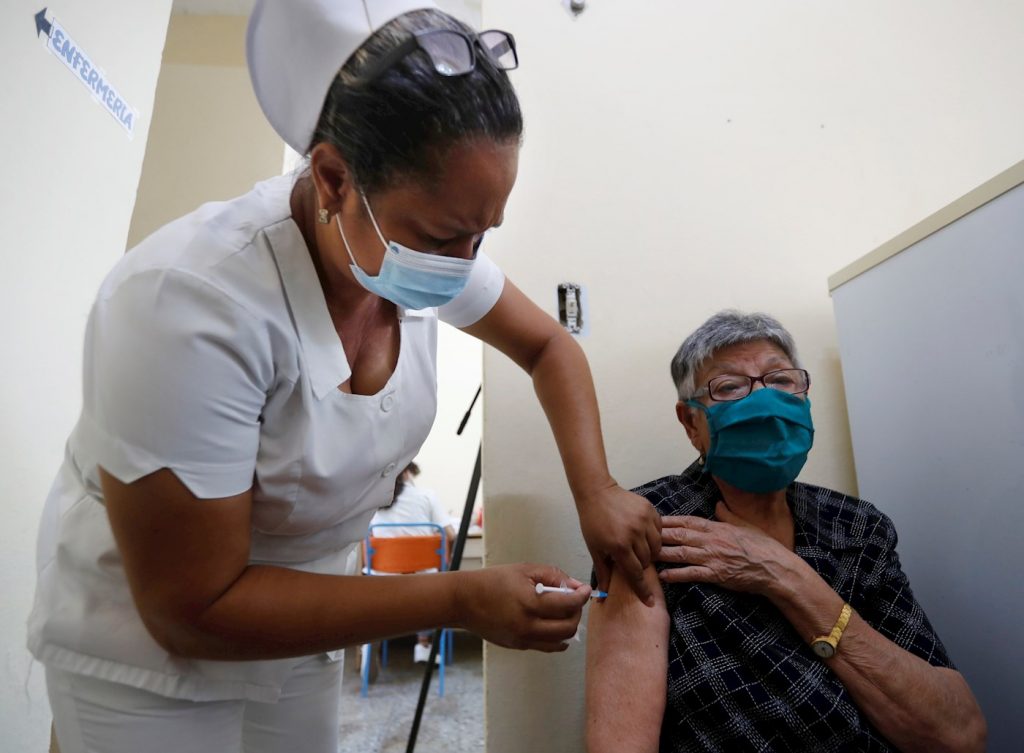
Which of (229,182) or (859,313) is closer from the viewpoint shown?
(859,313)

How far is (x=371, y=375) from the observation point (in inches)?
34.6

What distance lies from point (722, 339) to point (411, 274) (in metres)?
0.70

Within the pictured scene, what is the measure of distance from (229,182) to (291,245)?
8.69ft

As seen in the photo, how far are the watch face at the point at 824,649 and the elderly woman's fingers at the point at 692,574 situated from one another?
0.62 feet

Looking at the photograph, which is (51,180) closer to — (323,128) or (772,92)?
(323,128)

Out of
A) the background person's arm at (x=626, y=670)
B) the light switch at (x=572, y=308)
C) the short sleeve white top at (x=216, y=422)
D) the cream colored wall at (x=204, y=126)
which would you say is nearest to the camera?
the short sleeve white top at (x=216, y=422)

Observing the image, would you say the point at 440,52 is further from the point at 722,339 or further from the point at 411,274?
the point at 722,339

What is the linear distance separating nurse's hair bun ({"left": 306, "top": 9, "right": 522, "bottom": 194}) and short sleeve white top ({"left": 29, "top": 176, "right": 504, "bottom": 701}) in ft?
0.56

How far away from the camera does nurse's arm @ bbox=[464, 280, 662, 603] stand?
996 millimetres

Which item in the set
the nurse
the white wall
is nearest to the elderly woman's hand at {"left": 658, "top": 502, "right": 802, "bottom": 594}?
the nurse

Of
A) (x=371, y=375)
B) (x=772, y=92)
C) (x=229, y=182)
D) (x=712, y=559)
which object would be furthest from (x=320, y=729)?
(x=229, y=182)

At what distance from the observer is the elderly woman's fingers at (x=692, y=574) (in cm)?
103

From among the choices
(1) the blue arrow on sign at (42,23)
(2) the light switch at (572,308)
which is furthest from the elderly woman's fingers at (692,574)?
(1) the blue arrow on sign at (42,23)

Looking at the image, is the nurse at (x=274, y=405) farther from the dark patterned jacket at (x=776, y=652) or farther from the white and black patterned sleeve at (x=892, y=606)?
the white and black patterned sleeve at (x=892, y=606)
